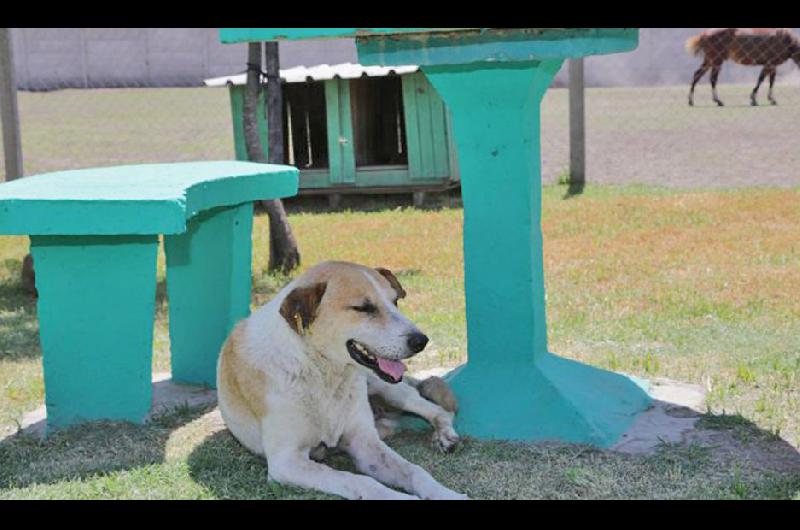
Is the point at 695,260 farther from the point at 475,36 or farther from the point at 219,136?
the point at 219,136

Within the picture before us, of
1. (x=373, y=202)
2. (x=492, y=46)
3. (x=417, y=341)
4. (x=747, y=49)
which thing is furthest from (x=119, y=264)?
(x=747, y=49)

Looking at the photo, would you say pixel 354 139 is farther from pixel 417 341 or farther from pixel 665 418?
pixel 417 341

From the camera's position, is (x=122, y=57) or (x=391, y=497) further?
(x=122, y=57)

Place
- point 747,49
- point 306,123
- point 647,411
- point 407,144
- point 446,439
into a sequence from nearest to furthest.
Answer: point 446,439 < point 647,411 < point 407,144 < point 306,123 < point 747,49

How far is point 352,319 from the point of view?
4.10 metres

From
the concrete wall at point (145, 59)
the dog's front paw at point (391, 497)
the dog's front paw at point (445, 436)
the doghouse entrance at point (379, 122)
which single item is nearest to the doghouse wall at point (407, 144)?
the doghouse entrance at point (379, 122)

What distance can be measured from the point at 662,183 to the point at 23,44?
14437 millimetres

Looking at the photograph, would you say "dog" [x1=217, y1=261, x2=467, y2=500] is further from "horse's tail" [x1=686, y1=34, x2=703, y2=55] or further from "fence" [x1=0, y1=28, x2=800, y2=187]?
"horse's tail" [x1=686, y1=34, x2=703, y2=55]

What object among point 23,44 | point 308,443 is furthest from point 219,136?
point 308,443

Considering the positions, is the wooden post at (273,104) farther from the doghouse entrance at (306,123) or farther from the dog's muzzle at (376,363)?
the dog's muzzle at (376,363)

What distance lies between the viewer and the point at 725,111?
15.6 meters

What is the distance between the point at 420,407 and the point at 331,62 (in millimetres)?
15986

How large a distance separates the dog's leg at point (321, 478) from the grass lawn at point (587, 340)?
0.06 m

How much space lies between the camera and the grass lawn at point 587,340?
13.8 ft
